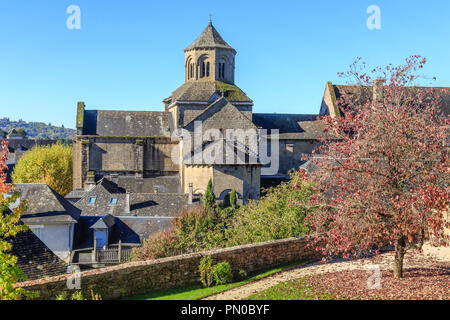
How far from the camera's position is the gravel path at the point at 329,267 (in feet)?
42.3

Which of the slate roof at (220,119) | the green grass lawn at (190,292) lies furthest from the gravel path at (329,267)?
the slate roof at (220,119)

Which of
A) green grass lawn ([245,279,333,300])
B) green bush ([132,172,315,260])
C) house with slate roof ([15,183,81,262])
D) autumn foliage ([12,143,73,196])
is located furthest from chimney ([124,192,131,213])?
autumn foliage ([12,143,73,196])

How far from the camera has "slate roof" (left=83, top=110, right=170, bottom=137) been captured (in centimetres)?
4528

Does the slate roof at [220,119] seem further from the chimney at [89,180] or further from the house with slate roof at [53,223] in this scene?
the chimney at [89,180]

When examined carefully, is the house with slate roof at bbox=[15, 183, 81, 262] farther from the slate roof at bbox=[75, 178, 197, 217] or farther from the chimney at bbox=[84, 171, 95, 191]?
the chimney at bbox=[84, 171, 95, 191]

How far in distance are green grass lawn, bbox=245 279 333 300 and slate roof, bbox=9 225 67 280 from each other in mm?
6498

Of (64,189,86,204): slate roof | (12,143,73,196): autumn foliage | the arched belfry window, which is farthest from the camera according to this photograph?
(12,143,73,196): autumn foliage

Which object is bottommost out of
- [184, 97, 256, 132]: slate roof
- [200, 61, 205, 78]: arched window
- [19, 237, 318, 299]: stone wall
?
[19, 237, 318, 299]: stone wall

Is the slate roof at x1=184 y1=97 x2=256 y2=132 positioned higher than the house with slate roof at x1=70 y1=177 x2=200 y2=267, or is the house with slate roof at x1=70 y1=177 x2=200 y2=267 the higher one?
the slate roof at x1=184 y1=97 x2=256 y2=132

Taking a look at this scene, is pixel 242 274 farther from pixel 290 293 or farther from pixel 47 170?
pixel 47 170

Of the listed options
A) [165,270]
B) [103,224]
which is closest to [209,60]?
[103,224]

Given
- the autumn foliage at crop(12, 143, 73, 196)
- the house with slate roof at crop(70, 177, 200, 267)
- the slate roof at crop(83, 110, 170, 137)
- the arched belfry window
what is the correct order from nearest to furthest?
the house with slate roof at crop(70, 177, 200, 267)
the arched belfry window
the slate roof at crop(83, 110, 170, 137)
the autumn foliage at crop(12, 143, 73, 196)

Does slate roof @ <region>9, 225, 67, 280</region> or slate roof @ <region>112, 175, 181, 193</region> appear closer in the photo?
slate roof @ <region>9, 225, 67, 280</region>

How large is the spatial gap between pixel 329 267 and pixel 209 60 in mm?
33007
